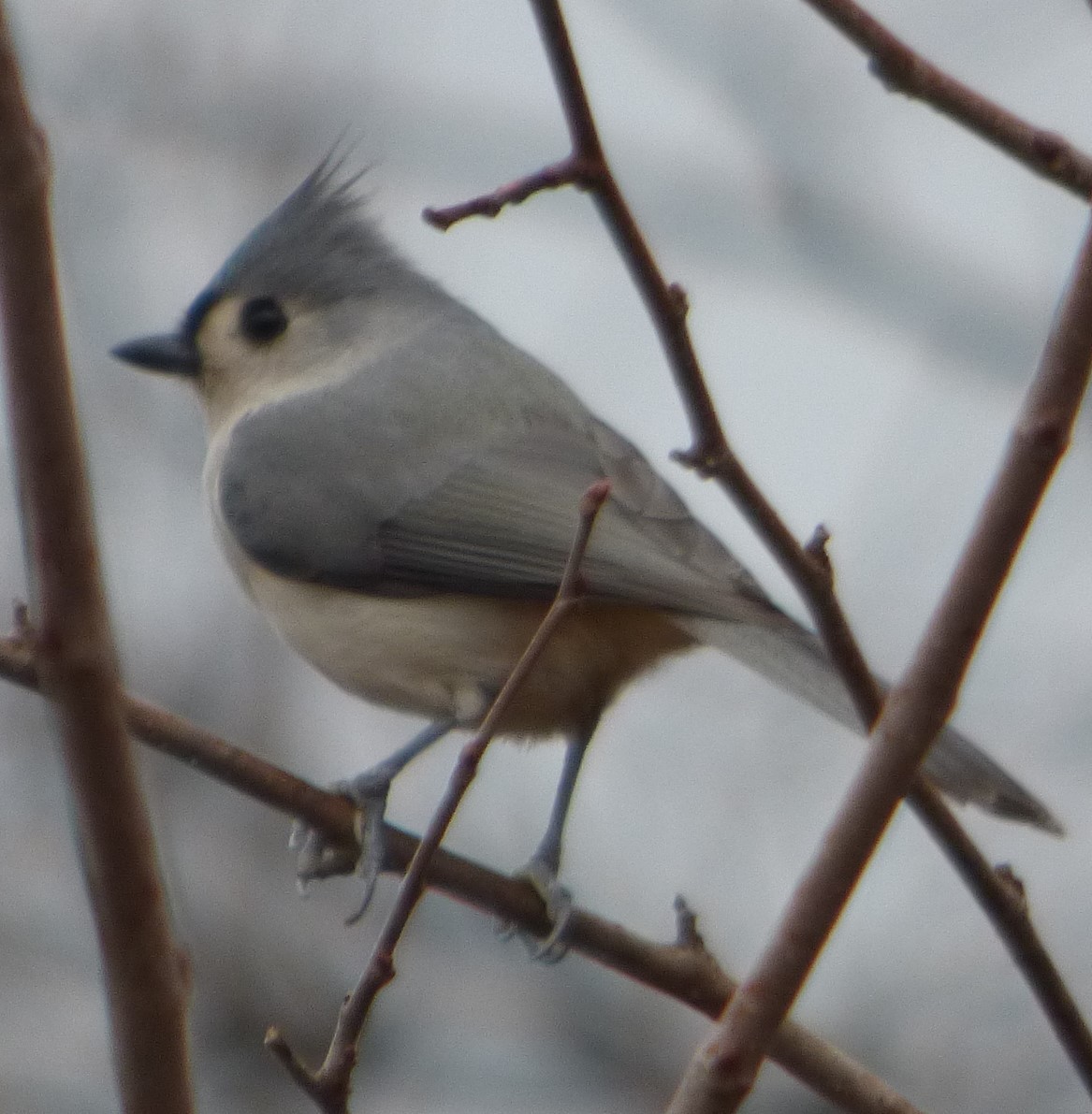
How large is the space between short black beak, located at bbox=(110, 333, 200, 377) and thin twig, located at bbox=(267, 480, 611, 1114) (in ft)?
6.47

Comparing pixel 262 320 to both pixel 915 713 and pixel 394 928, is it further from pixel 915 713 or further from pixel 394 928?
pixel 915 713

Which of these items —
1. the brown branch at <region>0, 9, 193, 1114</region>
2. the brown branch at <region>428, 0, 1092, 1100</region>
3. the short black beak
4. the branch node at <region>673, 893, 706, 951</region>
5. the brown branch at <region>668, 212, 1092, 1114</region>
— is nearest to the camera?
the brown branch at <region>0, 9, 193, 1114</region>

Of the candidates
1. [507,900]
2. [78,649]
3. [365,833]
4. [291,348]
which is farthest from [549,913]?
[291,348]

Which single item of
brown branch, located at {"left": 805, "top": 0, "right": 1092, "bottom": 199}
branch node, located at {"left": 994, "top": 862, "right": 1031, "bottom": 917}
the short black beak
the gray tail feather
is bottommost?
the short black beak

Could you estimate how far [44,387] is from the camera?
1.11 m

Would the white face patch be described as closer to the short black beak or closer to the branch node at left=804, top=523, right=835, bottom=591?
the short black beak

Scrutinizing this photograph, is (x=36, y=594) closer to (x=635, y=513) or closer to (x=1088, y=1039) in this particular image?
(x=1088, y=1039)

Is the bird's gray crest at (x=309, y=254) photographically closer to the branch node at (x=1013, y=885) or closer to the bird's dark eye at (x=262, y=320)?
the bird's dark eye at (x=262, y=320)

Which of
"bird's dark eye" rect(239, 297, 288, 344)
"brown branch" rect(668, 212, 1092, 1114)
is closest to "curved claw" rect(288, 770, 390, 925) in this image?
"brown branch" rect(668, 212, 1092, 1114)

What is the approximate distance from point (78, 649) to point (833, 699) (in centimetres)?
148

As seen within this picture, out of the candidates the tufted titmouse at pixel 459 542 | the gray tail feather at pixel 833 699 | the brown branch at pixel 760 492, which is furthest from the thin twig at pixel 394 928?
the tufted titmouse at pixel 459 542

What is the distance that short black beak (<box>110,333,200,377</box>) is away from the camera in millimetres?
3537

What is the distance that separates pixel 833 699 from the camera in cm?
247

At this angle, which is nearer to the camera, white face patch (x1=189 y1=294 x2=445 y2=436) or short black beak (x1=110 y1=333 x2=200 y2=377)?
white face patch (x1=189 y1=294 x2=445 y2=436)
